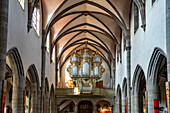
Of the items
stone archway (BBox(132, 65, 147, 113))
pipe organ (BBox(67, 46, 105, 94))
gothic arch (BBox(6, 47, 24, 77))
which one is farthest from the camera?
pipe organ (BBox(67, 46, 105, 94))

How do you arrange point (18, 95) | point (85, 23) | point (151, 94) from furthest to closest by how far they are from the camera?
1. point (85, 23)
2. point (151, 94)
3. point (18, 95)

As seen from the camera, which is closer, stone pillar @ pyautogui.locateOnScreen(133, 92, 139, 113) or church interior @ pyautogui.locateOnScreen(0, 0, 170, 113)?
church interior @ pyautogui.locateOnScreen(0, 0, 170, 113)

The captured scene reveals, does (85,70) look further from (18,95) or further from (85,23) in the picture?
(18,95)

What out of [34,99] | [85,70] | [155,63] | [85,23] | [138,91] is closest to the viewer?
[155,63]

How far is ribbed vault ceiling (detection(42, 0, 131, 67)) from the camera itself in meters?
25.5

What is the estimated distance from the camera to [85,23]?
105ft

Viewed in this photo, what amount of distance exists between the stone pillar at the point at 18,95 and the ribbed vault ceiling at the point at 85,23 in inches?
323

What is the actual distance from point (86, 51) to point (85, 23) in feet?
18.4

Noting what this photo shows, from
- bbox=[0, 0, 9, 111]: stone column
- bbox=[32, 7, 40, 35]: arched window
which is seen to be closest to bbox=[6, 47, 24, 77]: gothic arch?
bbox=[0, 0, 9, 111]: stone column

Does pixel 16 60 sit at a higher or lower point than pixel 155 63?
higher

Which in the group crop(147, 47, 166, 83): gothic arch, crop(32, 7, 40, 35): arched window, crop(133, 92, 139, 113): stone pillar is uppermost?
crop(32, 7, 40, 35): arched window

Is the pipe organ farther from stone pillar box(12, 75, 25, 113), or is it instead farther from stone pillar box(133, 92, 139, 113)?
stone pillar box(12, 75, 25, 113)

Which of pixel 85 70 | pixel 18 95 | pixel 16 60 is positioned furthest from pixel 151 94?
pixel 85 70

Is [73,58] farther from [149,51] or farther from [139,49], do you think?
[149,51]
